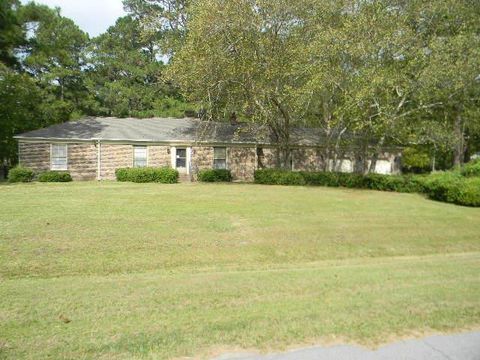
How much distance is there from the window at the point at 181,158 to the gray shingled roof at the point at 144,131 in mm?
811

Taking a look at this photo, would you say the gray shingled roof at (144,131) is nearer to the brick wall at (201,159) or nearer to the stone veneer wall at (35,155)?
the stone veneer wall at (35,155)

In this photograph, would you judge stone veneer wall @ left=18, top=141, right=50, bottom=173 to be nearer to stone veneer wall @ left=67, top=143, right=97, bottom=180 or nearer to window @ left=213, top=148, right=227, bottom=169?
stone veneer wall @ left=67, top=143, right=97, bottom=180

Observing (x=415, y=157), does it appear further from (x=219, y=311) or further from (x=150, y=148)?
(x=219, y=311)

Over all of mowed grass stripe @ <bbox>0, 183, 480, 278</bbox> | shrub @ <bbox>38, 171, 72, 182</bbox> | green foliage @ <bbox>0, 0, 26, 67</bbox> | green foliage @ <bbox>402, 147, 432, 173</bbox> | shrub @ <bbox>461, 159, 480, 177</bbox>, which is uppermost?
green foliage @ <bbox>0, 0, 26, 67</bbox>

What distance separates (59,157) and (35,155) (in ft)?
4.38

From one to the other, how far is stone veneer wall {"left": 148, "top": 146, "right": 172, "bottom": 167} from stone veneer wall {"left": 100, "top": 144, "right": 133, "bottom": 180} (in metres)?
1.49

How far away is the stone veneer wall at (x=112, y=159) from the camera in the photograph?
25.3 metres

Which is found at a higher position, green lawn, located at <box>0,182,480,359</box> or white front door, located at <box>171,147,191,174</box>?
white front door, located at <box>171,147,191,174</box>

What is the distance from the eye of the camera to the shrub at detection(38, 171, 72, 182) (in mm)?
23078

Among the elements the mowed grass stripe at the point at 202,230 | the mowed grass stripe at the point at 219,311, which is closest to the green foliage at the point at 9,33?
the mowed grass stripe at the point at 202,230

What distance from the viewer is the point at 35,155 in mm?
24422

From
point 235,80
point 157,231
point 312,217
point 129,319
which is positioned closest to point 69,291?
point 129,319

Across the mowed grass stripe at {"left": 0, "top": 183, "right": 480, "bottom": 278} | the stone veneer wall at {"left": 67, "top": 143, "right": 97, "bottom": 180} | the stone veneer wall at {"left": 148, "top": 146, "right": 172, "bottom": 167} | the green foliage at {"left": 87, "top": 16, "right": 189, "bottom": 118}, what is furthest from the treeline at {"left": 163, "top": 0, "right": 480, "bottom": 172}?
Result: the green foliage at {"left": 87, "top": 16, "right": 189, "bottom": 118}

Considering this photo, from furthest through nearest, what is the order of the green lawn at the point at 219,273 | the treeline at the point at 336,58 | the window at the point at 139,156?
the window at the point at 139,156 < the treeline at the point at 336,58 < the green lawn at the point at 219,273
